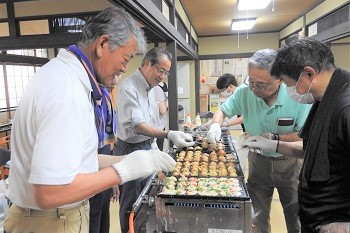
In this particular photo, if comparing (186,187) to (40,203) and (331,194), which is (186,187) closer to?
(331,194)

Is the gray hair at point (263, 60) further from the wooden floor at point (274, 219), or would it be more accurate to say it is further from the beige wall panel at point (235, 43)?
the beige wall panel at point (235, 43)

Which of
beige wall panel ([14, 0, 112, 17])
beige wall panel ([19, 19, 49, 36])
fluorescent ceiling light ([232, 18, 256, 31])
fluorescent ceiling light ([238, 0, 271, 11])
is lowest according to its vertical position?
beige wall panel ([19, 19, 49, 36])

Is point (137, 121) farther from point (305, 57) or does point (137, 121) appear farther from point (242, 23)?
Answer: point (242, 23)

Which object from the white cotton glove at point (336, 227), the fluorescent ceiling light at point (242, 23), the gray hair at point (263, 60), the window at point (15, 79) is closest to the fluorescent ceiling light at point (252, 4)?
the fluorescent ceiling light at point (242, 23)

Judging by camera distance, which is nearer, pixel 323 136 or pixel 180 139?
pixel 323 136

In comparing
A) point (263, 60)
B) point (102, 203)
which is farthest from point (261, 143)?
point (102, 203)

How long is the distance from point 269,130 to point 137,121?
1.11 metres

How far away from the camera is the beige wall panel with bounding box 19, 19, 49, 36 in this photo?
3223mm

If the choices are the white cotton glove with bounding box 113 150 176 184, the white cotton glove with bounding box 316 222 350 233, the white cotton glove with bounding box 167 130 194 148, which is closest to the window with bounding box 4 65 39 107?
the white cotton glove with bounding box 167 130 194 148

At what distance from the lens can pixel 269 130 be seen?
Result: 224cm

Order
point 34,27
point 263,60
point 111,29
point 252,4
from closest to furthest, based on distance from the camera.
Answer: point 111,29 → point 263,60 → point 34,27 → point 252,4

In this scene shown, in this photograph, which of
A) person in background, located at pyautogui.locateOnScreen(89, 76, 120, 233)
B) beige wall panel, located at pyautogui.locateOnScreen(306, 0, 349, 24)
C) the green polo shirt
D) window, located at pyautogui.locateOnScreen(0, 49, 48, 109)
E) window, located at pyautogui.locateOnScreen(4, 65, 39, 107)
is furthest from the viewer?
window, located at pyautogui.locateOnScreen(4, 65, 39, 107)

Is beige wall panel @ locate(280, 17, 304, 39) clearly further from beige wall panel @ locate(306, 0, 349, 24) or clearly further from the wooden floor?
the wooden floor

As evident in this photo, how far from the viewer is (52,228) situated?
43.6 inches
